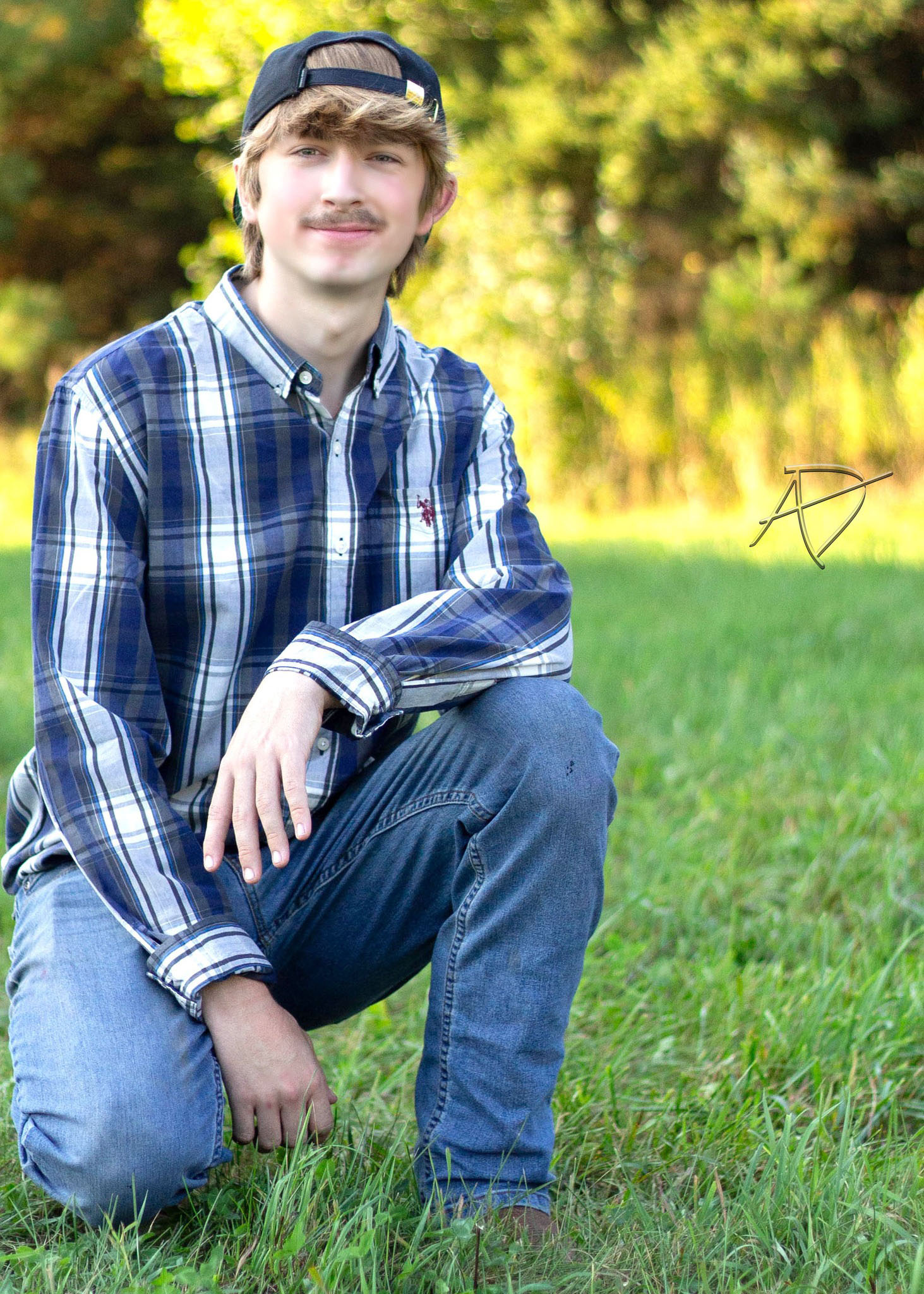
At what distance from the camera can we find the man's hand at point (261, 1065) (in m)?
1.53

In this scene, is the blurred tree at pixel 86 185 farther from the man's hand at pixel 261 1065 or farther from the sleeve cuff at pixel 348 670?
the man's hand at pixel 261 1065

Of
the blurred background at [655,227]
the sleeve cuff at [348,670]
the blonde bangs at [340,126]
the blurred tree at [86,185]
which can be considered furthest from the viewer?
the blurred tree at [86,185]

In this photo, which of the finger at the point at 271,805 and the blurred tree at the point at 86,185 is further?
the blurred tree at the point at 86,185

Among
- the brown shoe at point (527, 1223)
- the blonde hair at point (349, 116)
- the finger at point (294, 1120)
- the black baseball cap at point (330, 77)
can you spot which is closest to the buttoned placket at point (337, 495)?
the blonde hair at point (349, 116)

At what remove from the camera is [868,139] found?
1330cm

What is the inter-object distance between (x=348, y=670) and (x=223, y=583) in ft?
0.87

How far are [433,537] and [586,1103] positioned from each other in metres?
0.84

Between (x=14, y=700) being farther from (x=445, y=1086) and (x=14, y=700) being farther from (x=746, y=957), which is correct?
(x=445, y=1086)

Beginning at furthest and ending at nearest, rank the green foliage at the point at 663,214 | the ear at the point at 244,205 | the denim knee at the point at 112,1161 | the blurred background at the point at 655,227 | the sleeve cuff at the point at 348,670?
the green foliage at the point at 663,214, the blurred background at the point at 655,227, the ear at the point at 244,205, the sleeve cuff at the point at 348,670, the denim knee at the point at 112,1161

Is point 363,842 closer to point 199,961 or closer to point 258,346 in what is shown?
point 199,961

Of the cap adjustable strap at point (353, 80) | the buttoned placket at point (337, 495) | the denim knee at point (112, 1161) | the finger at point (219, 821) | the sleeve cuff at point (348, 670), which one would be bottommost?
the denim knee at point (112, 1161)

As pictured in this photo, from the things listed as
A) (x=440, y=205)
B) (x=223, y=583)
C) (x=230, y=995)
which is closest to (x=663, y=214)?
(x=440, y=205)

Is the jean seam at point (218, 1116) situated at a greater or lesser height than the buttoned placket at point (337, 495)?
lesser

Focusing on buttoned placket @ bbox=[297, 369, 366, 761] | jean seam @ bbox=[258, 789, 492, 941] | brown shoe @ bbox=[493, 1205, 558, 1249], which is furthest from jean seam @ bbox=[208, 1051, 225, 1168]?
buttoned placket @ bbox=[297, 369, 366, 761]
